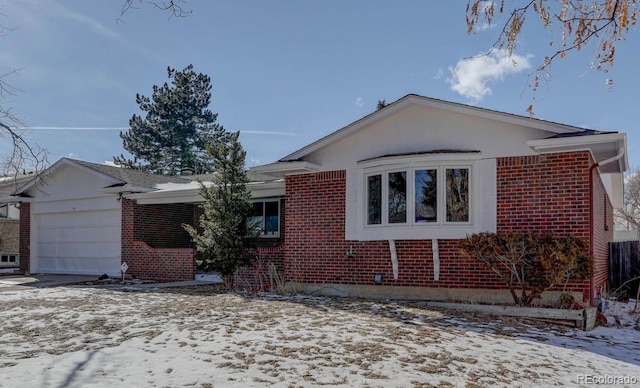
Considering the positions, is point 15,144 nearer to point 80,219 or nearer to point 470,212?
point 470,212

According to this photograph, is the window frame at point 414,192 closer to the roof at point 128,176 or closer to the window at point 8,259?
the roof at point 128,176

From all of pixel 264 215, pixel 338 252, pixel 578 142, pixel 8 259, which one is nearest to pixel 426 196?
pixel 338 252

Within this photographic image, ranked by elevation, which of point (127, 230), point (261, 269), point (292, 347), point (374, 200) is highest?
point (374, 200)

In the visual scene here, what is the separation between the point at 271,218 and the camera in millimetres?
15906

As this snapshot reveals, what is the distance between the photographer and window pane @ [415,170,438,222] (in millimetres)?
10117

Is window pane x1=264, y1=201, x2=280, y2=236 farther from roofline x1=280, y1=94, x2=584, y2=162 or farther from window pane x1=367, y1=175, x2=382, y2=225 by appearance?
window pane x1=367, y1=175, x2=382, y2=225

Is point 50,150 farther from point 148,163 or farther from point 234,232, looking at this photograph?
point 148,163

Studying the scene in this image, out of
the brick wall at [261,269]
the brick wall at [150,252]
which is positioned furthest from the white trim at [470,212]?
the brick wall at [150,252]

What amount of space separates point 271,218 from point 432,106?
7111mm

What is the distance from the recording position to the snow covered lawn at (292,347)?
488 cm

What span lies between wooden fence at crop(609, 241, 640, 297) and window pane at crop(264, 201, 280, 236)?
30.4 feet

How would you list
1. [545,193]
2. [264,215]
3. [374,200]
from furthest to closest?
[264,215] → [374,200] → [545,193]

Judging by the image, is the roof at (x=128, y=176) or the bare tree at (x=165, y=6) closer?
the bare tree at (x=165, y=6)

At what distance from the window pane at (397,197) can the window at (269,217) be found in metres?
5.77
